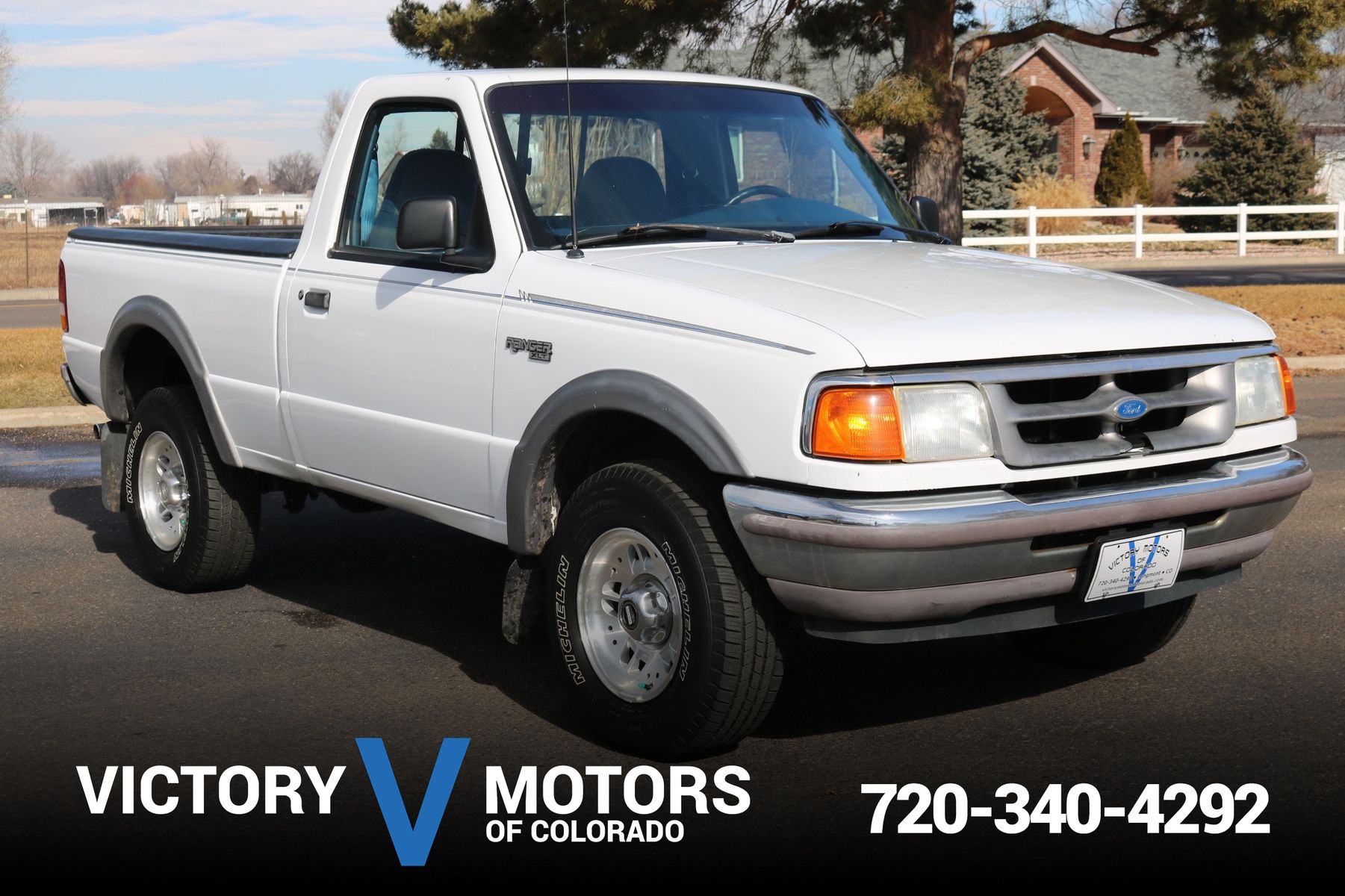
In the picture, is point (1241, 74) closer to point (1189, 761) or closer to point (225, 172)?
point (1189, 761)

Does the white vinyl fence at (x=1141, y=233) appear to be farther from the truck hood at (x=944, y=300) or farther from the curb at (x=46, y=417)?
the truck hood at (x=944, y=300)

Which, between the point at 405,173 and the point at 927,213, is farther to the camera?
the point at 927,213

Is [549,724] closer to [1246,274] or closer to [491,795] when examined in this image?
[491,795]

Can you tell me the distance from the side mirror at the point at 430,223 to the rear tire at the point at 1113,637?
2.40 meters

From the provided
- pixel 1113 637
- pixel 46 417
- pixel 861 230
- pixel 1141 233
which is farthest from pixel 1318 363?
pixel 1141 233

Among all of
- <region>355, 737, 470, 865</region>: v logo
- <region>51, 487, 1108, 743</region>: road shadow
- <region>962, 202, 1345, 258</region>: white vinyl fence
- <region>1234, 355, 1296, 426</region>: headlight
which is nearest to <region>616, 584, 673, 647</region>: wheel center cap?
<region>51, 487, 1108, 743</region>: road shadow

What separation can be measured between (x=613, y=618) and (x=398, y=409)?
1209 millimetres

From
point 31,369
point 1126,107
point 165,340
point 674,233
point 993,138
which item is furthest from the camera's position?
point 1126,107

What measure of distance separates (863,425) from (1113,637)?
193cm

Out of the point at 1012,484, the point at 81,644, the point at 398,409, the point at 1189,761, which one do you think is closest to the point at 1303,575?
the point at 1189,761

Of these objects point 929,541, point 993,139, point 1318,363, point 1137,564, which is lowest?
point 1318,363

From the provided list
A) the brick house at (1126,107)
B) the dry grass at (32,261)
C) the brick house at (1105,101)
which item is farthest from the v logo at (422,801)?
the brick house at (1105,101)

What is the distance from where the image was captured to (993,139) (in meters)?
37.0

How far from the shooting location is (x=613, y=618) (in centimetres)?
480
